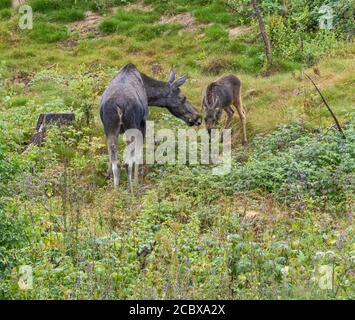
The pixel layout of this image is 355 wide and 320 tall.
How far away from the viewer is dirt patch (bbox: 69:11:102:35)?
24.8m

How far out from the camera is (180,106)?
16484mm

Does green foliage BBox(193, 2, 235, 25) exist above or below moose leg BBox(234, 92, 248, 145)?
above

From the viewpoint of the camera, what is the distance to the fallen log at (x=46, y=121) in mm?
15273

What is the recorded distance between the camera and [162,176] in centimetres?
1392

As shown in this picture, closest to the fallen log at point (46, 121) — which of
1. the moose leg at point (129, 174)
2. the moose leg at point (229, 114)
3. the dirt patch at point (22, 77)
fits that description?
the moose leg at point (129, 174)

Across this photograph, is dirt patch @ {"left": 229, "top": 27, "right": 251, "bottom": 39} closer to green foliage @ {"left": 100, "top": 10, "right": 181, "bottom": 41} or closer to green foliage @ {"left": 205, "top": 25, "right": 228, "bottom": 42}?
green foliage @ {"left": 205, "top": 25, "right": 228, "bottom": 42}

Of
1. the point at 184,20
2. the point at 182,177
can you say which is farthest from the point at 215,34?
the point at 182,177

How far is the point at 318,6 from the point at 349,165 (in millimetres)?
11979

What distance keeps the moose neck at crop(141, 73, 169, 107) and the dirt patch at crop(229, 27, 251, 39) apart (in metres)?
7.52

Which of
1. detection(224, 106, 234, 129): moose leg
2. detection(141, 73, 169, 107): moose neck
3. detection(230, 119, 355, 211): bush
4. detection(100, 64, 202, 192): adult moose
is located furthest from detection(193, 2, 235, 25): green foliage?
detection(230, 119, 355, 211): bush

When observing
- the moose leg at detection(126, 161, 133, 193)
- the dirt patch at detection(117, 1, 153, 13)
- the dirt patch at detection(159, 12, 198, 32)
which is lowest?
the moose leg at detection(126, 161, 133, 193)

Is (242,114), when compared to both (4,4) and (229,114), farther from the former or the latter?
(4,4)

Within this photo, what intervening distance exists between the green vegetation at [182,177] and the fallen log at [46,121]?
0.28m
